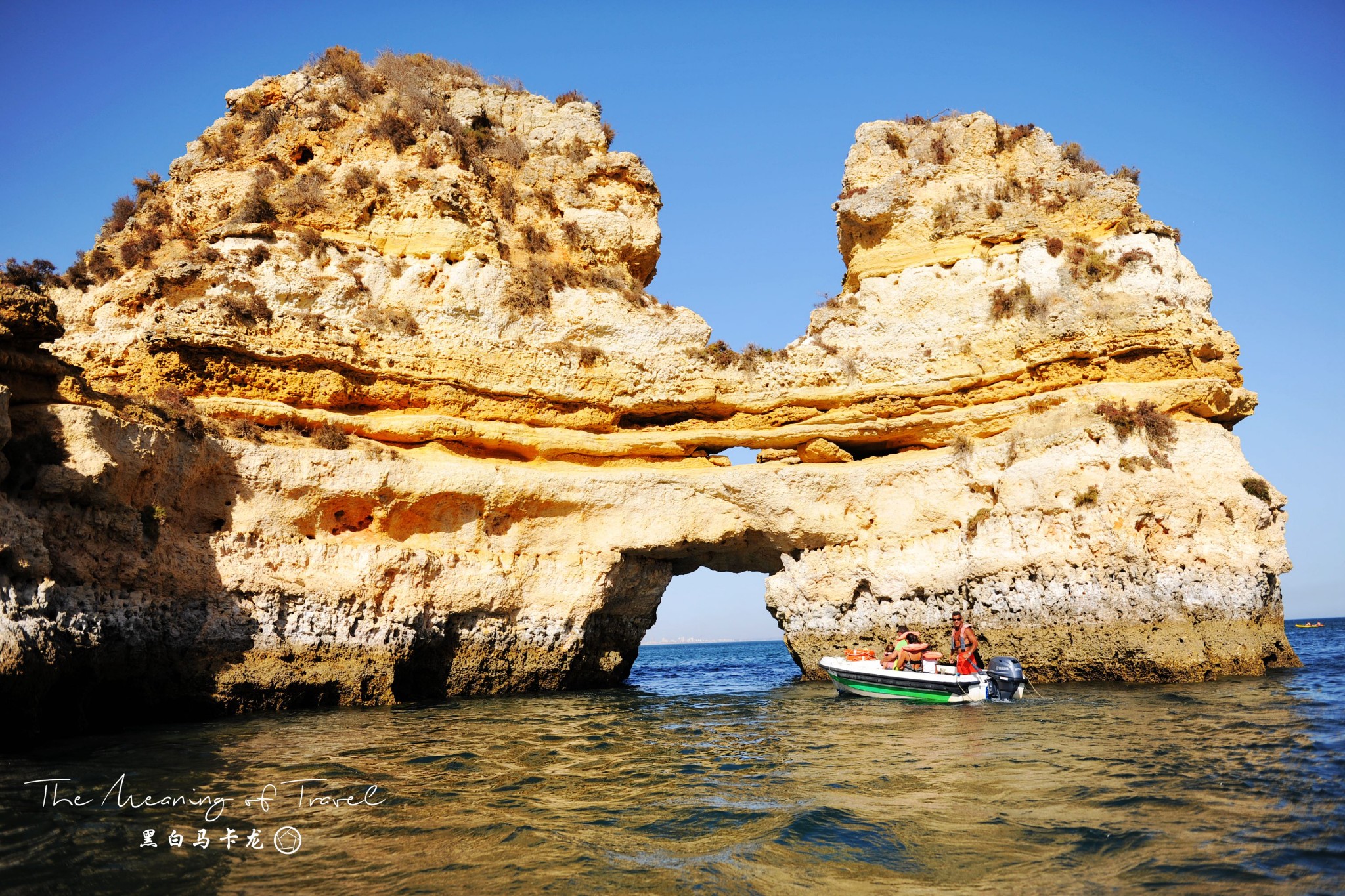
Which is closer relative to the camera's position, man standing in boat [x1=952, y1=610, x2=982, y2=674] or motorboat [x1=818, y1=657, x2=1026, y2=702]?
motorboat [x1=818, y1=657, x2=1026, y2=702]

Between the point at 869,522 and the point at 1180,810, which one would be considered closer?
the point at 1180,810

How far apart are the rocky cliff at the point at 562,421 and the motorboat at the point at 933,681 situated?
2263 millimetres

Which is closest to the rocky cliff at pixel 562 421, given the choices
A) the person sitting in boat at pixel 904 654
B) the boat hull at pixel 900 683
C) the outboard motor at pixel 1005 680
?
the person sitting in boat at pixel 904 654

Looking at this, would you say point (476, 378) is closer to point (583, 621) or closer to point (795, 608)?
point (583, 621)

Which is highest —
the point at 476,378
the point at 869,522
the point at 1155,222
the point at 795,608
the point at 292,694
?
the point at 1155,222

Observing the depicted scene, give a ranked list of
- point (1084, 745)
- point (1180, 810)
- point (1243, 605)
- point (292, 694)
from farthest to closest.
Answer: point (1243, 605) → point (292, 694) → point (1084, 745) → point (1180, 810)

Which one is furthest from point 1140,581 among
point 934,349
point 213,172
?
point 213,172

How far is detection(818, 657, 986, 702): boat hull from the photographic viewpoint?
48.8 ft

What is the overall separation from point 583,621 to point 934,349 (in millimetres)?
10460

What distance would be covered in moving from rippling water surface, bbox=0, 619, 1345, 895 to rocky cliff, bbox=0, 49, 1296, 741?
2.51 m

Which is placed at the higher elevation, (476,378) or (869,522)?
(476,378)

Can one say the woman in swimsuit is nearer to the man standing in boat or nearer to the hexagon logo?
the man standing in boat

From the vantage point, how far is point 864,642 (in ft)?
60.8

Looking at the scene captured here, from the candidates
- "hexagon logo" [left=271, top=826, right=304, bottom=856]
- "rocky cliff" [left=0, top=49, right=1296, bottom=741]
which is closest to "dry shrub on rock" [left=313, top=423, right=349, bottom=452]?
"rocky cliff" [left=0, top=49, right=1296, bottom=741]
